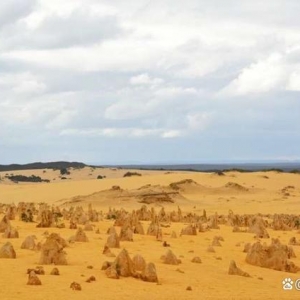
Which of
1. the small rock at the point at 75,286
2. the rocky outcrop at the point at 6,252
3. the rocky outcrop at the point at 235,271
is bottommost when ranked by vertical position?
the rocky outcrop at the point at 235,271

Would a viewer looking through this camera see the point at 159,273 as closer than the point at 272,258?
Yes

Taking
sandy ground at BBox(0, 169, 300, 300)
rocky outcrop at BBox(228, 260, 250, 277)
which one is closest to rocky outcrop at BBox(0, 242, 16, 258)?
sandy ground at BBox(0, 169, 300, 300)

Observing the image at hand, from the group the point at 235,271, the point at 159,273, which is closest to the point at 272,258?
the point at 235,271

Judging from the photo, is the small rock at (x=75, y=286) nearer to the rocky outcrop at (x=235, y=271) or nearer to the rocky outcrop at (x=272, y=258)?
the rocky outcrop at (x=235, y=271)

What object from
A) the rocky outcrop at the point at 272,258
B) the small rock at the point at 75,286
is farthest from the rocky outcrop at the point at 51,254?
the rocky outcrop at the point at 272,258

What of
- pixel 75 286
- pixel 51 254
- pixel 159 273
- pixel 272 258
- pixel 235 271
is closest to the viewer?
pixel 75 286

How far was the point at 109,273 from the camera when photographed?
410 inches

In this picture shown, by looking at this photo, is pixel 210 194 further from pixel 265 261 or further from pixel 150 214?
pixel 265 261

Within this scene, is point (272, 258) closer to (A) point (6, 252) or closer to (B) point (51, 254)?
(B) point (51, 254)

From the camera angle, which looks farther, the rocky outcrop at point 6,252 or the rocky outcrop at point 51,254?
the rocky outcrop at point 6,252

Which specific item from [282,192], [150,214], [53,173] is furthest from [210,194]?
[53,173]

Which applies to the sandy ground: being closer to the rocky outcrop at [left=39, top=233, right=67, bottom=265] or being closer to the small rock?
the small rock

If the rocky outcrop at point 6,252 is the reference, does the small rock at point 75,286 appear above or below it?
below

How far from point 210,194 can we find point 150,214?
15.1 meters
